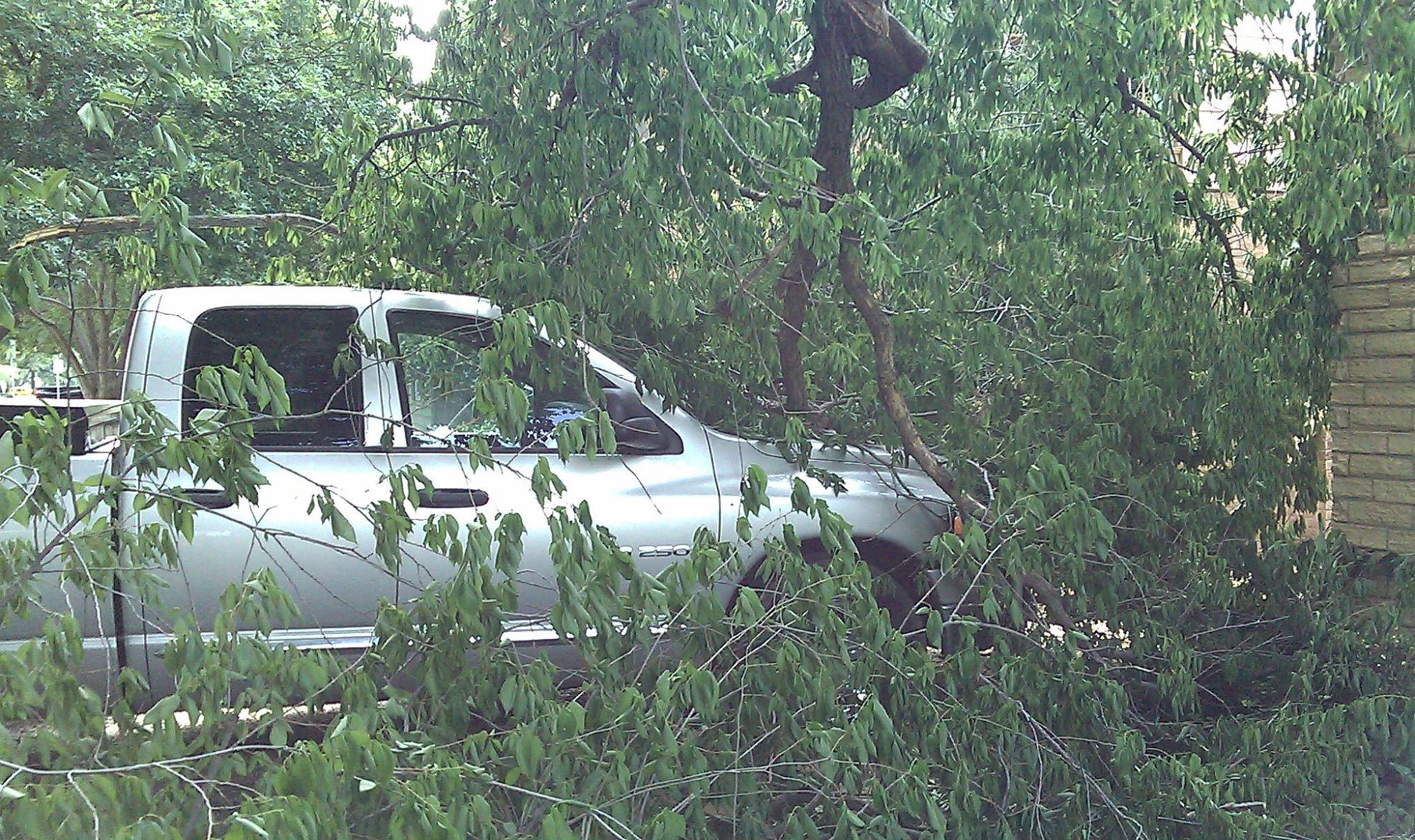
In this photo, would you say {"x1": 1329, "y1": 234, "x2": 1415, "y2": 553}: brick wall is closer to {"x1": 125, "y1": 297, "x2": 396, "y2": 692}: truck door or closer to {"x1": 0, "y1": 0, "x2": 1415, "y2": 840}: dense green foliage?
{"x1": 0, "y1": 0, "x2": 1415, "y2": 840}: dense green foliage

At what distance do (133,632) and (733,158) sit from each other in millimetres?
2477

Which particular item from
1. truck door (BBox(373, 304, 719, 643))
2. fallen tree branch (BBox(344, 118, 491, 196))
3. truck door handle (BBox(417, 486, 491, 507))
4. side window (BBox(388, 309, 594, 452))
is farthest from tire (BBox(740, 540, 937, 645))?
fallen tree branch (BBox(344, 118, 491, 196))

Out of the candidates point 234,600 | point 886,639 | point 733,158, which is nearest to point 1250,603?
point 886,639

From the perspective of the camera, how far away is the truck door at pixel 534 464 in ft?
13.6

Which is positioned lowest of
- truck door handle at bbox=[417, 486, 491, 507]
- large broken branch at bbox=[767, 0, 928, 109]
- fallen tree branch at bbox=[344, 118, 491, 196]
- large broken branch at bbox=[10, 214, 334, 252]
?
truck door handle at bbox=[417, 486, 491, 507]

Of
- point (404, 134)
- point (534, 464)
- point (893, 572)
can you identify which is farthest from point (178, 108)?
point (893, 572)

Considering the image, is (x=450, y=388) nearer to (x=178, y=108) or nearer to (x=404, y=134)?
(x=404, y=134)

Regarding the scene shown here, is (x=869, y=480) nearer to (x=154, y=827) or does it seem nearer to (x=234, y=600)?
(x=234, y=600)

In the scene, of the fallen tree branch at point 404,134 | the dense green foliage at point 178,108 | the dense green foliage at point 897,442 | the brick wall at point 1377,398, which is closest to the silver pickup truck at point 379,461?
the dense green foliage at point 897,442

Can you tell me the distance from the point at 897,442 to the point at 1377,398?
6.66 feet

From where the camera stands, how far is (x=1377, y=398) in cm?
478

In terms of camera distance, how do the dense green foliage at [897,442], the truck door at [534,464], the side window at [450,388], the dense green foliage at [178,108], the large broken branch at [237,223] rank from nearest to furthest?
the dense green foliage at [897,442]
the side window at [450,388]
the truck door at [534,464]
the large broken branch at [237,223]
the dense green foliage at [178,108]

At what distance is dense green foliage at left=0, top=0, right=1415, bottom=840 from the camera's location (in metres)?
2.51

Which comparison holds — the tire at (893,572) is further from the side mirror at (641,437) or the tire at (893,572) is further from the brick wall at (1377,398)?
the brick wall at (1377,398)
